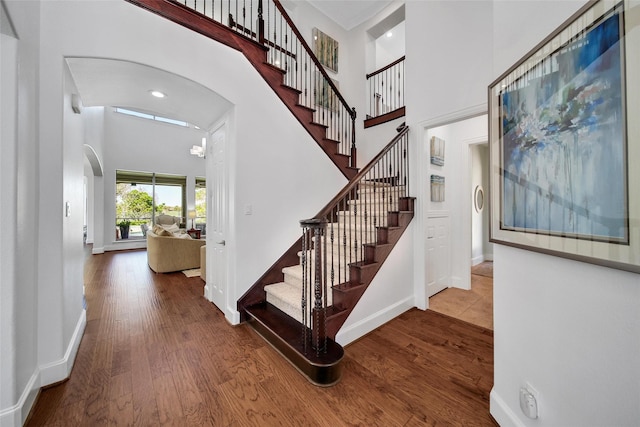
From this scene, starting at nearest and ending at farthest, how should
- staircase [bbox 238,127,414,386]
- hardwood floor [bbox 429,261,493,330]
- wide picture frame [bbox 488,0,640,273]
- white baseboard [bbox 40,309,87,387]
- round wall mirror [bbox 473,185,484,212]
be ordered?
wide picture frame [bbox 488,0,640,273]
white baseboard [bbox 40,309,87,387]
staircase [bbox 238,127,414,386]
hardwood floor [bbox 429,261,493,330]
round wall mirror [bbox 473,185,484,212]

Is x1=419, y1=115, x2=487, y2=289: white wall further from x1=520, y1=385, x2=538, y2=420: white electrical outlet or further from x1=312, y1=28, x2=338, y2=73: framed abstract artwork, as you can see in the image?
x1=312, y1=28, x2=338, y2=73: framed abstract artwork

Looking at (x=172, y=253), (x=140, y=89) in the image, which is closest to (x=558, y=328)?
(x=140, y=89)

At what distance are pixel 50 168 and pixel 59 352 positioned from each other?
1.34 metres

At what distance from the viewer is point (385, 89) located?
15.7 feet

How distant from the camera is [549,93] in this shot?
3.42ft

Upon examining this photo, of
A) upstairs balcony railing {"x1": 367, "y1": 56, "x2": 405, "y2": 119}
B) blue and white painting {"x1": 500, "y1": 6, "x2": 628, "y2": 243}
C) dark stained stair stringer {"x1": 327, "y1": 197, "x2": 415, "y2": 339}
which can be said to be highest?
upstairs balcony railing {"x1": 367, "y1": 56, "x2": 405, "y2": 119}

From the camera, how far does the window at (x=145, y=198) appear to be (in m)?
7.36

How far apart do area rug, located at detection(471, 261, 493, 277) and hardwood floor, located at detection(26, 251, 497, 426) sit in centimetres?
240

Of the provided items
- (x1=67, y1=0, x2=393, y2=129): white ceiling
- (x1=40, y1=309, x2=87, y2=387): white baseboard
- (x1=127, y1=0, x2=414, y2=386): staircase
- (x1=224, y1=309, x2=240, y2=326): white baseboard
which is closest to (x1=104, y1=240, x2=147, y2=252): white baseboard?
(x1=67, y1=0, x2=393, y2=129): white ceiling

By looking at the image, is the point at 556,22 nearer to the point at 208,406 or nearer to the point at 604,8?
the point at 604,8

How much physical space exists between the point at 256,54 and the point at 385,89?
2.95m

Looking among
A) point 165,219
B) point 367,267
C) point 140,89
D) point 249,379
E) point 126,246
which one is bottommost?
point 249,379

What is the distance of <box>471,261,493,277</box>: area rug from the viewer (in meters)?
4.49

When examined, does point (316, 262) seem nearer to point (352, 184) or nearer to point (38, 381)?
point (352, 184)
